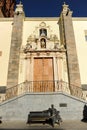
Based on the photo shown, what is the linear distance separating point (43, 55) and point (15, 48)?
267 cm

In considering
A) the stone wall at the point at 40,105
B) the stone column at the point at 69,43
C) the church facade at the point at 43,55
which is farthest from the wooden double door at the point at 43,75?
the stone wall at the point at 40,105

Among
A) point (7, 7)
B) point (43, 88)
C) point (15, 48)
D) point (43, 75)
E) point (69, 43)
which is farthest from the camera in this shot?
point (7, 7)

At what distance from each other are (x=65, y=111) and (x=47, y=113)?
6.14 feet

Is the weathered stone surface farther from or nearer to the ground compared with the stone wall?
farther from the ground

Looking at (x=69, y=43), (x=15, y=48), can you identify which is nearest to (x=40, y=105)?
(x=15, y=48)

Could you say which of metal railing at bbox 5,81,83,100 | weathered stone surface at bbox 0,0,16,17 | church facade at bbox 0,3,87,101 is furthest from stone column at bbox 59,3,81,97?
weathered stone surface at bbox 0,0,16,17

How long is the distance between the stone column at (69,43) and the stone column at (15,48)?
13.7 feet

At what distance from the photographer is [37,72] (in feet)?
50.7

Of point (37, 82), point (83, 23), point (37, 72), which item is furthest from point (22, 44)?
point (83, 23)

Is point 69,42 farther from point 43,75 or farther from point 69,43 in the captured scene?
point 43,75

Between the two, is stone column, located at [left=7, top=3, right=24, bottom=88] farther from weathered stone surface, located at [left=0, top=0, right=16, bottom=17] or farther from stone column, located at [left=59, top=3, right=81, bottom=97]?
weathered stone surface, located at [left=0, top=0, right=16, bottom=17]

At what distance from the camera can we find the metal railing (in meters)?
13.4

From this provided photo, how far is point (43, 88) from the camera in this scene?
14.2 m

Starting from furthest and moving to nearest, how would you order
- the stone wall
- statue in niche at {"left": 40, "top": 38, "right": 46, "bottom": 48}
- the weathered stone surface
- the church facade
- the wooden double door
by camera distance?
the weathered stone surface < statue in niche at {"left": 40, "top": 38, "right": 46, "bottom": 48} < the wooden double door < the church facade < the stone wall
